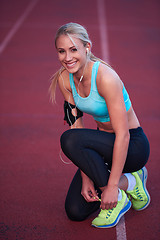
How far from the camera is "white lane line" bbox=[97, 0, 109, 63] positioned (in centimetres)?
790

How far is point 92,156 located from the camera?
8.01ft

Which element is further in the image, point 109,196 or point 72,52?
point 72,52

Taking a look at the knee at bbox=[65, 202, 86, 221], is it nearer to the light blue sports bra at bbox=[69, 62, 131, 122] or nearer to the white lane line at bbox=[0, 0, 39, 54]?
the light blue sports bra at bbox=[69, 62, 131, 122]

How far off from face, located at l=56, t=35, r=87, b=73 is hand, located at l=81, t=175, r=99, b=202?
2.50 feet

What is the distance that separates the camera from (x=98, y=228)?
257cm

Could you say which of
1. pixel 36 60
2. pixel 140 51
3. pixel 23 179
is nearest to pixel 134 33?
pixel 140 51

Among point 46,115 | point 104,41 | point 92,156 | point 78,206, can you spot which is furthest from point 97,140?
point 104,41

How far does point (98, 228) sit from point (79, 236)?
16cm

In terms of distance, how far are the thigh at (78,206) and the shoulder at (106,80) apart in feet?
2.49

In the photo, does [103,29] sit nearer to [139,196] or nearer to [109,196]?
[139,196]

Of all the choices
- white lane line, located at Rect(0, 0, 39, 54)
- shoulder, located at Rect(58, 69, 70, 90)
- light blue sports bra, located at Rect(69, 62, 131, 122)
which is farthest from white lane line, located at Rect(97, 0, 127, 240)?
white lane line, located at Rect(0, 0, 39, 54)

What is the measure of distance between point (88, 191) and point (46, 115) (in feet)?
7.86

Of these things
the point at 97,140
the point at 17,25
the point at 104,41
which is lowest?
the point at 97,140

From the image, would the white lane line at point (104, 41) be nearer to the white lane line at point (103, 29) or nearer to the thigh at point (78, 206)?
the white lane line at point (103, 29)
